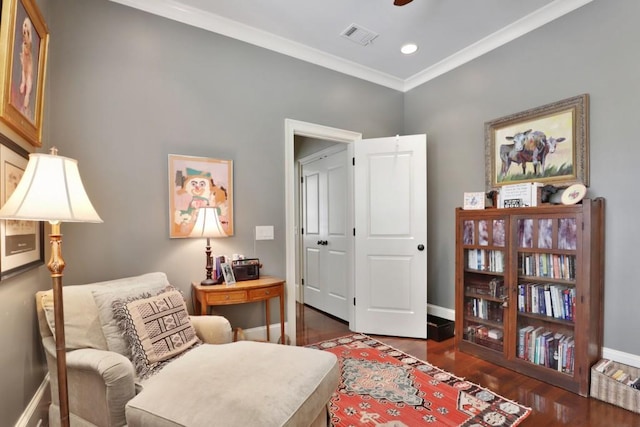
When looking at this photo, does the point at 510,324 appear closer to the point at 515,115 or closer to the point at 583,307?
the point at 583,307

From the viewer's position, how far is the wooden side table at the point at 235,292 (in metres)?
2.31

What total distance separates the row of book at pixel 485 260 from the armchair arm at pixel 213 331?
222cm

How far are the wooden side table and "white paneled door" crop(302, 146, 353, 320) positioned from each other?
1220 millimetres

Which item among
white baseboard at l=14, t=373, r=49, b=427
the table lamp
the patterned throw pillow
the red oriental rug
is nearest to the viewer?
white baseboard at l=14, t=373, r=49, b=427

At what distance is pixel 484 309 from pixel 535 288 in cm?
49

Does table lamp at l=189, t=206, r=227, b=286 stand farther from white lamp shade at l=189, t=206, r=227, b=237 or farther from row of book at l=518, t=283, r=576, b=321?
row of book at l=518, t=283, r=576, b=321

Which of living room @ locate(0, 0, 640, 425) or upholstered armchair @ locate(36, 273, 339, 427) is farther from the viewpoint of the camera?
living room @ locate(0, 0, 640, 425)

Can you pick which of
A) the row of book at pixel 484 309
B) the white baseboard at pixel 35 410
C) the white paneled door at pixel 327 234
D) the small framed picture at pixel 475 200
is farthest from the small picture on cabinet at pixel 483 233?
the white baseboard at pixel 35 410

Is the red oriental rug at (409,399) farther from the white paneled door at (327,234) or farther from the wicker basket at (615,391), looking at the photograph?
the white paneled door at (327,234)

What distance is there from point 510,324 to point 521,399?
Answer: 0.59 m

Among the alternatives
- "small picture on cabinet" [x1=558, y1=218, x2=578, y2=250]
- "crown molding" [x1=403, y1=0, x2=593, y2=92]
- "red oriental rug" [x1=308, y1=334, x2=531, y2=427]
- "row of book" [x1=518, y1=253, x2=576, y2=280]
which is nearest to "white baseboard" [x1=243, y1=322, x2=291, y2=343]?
"red oriental rug" [x1=308, y1=334, x2=531, y2=427]

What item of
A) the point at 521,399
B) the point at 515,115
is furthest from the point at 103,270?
the point at 515,115

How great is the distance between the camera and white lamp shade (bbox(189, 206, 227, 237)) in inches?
93.4

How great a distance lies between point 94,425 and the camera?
4.65 feet
